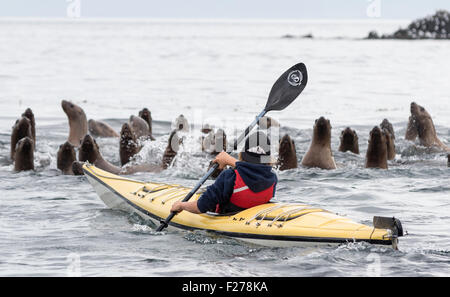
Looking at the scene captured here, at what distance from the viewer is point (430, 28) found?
76.0 metres

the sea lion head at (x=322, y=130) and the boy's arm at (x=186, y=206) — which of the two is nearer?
the boy's arm at (x=186, y=206)

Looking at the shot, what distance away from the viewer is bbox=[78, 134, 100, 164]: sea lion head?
1247 centimetres

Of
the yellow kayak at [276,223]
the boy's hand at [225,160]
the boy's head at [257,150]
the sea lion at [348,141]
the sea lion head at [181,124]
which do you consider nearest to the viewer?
the yellow kayak at [276,223]

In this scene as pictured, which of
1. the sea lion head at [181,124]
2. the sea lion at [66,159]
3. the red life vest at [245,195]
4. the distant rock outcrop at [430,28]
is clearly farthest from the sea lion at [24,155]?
the distant rock outcrop at [430,28]

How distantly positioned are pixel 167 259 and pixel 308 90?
23.3 metres

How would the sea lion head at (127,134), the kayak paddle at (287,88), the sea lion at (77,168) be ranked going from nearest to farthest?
the kayak paddle at (287,88) < the sea lion at (77,168) < the sea lion head at (127,134)

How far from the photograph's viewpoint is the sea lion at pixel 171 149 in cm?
1266

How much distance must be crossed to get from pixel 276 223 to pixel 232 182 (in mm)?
653

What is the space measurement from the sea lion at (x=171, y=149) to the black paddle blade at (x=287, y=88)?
79.1 inches

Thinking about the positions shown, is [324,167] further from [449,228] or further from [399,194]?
[449,228]

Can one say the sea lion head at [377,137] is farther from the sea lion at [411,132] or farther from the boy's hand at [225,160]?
the boy's hand at [225,160]

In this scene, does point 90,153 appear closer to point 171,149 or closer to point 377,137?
point 171,149

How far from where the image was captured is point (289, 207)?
8.56 meters
